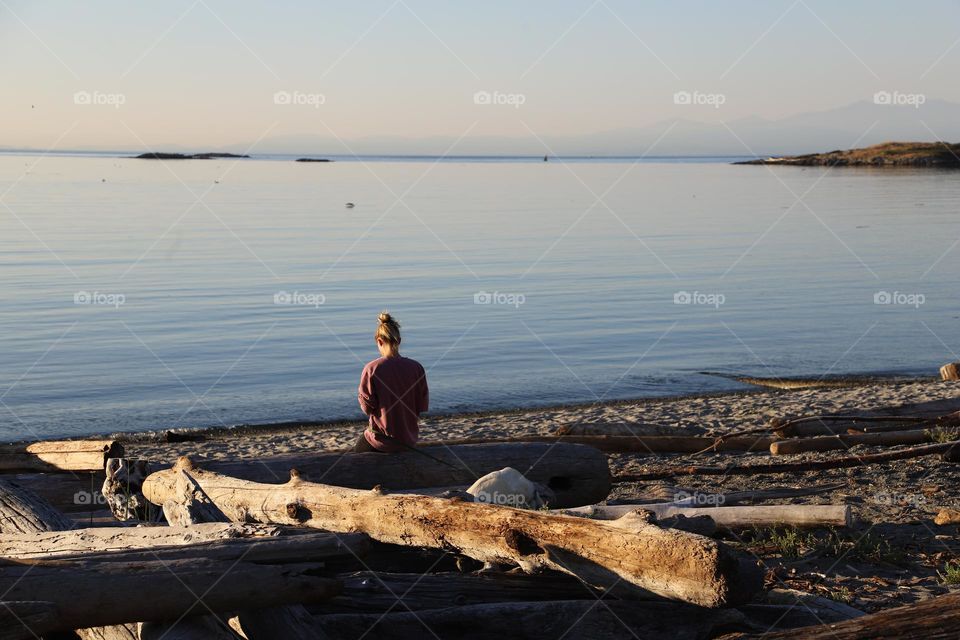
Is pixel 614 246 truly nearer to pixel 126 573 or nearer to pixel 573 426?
pixel 573 426

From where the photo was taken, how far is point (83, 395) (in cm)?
1894

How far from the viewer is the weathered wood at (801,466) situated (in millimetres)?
11055

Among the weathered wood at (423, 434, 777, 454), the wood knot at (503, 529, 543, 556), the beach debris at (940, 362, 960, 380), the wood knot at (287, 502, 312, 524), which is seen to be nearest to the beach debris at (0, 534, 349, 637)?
the wood knot at (503, 529, 543, 556)

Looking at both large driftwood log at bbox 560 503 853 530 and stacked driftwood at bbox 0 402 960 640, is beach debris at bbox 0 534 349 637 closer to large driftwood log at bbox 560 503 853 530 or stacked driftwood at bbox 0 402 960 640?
stacked driftwood at bbox 0 402 960 640

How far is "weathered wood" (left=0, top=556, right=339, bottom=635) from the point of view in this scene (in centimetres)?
516

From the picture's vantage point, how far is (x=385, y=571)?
7.00m

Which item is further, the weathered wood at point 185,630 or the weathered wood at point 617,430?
the weathered wood at point 617,430

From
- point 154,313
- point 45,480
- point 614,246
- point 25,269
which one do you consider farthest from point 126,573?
point 614,246

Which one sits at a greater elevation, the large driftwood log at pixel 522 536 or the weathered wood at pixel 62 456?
the weathered wood at pixel 62 456

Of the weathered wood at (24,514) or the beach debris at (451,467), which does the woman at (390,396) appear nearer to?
the beach debris at (451,467)

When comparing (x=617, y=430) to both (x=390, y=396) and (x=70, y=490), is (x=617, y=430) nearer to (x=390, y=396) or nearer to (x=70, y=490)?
(x=390, y=396)

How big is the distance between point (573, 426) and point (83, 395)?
10782 mm

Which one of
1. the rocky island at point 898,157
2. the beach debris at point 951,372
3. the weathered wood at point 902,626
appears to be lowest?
the weathered wood at point 902,626

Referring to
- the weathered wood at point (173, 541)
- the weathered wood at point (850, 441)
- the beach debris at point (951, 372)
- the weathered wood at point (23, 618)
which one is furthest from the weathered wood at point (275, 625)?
the beach debris at point (951, 372)
